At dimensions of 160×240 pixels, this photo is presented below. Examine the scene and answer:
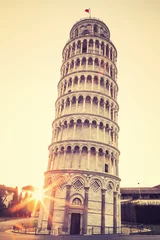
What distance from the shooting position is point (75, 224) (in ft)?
80.8

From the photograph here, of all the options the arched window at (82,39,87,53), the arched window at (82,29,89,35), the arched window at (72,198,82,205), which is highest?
the arched window at (82,29,89,35)

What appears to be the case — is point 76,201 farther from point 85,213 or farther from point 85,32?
point 85,32

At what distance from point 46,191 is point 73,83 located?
17.2 m

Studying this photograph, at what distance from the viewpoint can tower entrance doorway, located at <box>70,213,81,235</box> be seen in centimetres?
2420

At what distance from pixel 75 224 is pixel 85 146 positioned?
32.1 ft

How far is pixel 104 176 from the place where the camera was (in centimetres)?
2736

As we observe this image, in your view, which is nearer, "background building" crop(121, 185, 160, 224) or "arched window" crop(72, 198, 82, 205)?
"arched window" crop(72, 198, 82, 205)

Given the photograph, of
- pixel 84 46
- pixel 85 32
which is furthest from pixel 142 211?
pixel 85 32

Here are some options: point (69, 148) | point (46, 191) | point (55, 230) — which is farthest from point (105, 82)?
point (55, 230)

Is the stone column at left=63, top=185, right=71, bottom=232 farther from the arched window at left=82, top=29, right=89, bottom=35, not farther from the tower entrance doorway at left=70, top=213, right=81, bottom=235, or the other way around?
the arched window at left=82, top=29, right=89, bottom=35

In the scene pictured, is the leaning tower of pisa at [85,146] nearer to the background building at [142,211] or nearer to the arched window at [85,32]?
the arched window at [85,32]

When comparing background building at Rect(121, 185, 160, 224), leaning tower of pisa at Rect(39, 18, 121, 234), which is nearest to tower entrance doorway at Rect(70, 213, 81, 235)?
leaning tower of pisa at Rect(39, 18, 121, 234)

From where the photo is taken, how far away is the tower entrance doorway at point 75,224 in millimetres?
24203

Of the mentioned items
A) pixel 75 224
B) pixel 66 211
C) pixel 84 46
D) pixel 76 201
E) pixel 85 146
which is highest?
pixel 84 46
